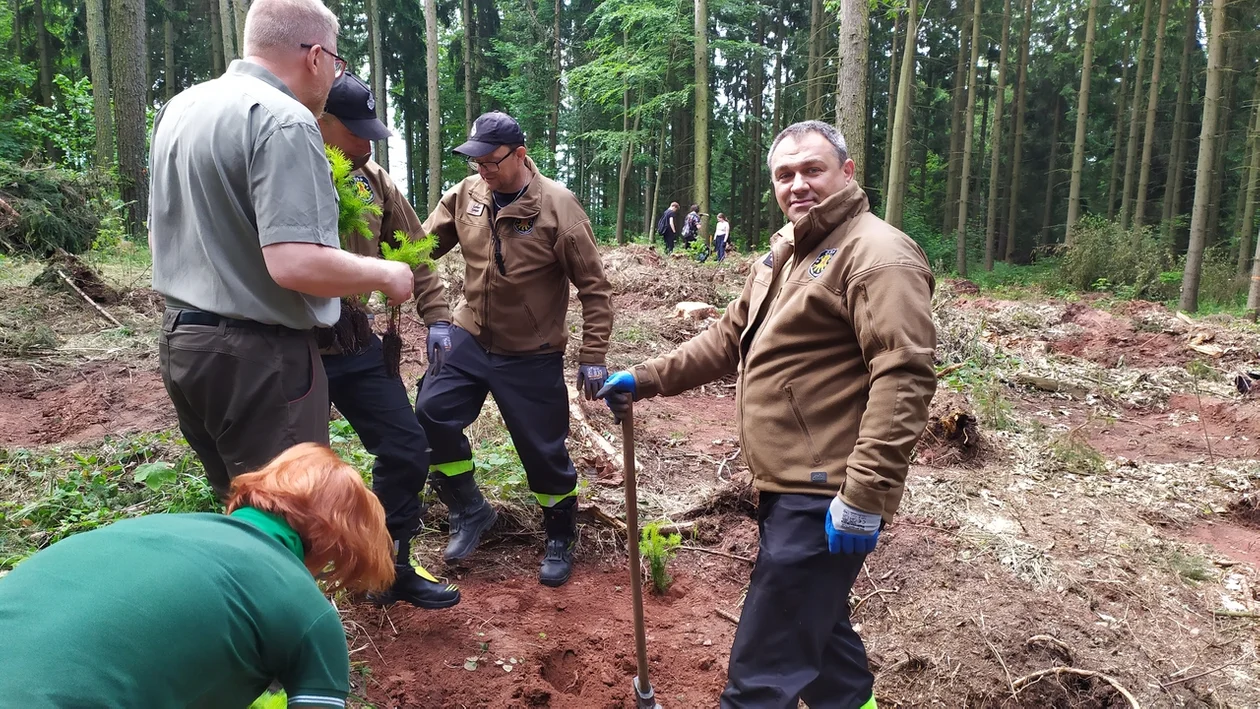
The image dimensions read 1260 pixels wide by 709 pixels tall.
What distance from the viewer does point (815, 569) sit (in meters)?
2.27

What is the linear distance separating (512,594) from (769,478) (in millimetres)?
1887

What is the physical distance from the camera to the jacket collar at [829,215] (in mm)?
2355

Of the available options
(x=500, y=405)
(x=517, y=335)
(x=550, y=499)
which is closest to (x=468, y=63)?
(x=517, y=335)

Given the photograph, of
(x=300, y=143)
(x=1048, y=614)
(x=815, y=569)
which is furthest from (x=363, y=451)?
(x=1048, y=614)

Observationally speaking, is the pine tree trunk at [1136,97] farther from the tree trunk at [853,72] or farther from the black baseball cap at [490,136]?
the black baseball cap at [490,136]

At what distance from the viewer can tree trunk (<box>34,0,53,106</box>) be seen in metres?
22.6

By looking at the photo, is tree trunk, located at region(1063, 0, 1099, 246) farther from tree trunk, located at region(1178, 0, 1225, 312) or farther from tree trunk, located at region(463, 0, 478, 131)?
tree trunk, located at region(463, 0, 478, 131)

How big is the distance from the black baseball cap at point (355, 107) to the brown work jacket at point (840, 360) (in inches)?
70.3

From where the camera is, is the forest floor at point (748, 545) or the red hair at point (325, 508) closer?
the red hair at point (325, 508)

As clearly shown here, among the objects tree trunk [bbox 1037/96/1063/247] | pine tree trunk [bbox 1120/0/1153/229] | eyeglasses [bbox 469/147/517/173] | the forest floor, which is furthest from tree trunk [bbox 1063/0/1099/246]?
eyeglasses [bbox 469/147/517/173]

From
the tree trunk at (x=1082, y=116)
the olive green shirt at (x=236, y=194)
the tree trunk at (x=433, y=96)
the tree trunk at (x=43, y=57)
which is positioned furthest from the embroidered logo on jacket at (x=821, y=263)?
the tree trunk at (x=43, y=57)

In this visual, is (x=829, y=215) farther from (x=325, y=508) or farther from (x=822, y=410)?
(x=325, y=508)

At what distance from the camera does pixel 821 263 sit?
234 cm

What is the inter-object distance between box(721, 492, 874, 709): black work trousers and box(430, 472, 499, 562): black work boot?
198cm
